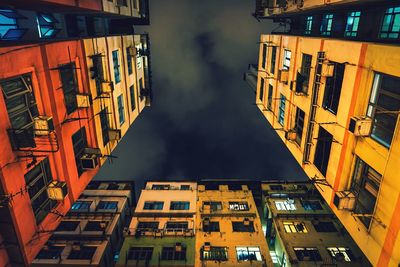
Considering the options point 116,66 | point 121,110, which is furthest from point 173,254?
point 116,66

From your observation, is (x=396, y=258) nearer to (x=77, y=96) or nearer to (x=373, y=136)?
(x=373, y=136)

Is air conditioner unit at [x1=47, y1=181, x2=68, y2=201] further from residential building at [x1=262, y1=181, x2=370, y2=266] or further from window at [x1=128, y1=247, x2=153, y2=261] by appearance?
residential building at [x1=262, y1=181, x2=370, y2=266]

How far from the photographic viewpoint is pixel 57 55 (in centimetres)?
1222

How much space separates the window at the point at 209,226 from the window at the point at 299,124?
60.4 feet

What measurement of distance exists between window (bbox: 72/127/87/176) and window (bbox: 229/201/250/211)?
24247 millimetres

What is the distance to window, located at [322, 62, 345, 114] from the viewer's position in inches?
502

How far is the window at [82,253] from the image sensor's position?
27.4m

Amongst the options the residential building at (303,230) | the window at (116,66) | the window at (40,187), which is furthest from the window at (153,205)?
the window at (40,187)

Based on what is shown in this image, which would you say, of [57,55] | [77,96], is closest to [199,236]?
[77,96]

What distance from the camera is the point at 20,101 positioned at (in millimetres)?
10094

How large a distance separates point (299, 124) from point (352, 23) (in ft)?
24.2

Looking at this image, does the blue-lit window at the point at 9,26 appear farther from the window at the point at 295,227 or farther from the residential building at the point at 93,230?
the window at the point at 295,227

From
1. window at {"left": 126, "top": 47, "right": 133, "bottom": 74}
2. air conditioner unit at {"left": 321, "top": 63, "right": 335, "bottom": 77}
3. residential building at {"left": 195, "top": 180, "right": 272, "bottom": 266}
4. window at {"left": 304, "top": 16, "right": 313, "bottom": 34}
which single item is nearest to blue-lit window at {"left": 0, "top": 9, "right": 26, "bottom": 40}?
window at {"left": 126, "top": 47, "right": 133, "bottom": 74}

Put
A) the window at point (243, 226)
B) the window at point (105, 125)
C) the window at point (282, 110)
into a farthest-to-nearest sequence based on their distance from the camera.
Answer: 1. the window at point (243, 226)
2. the window at point (282, 110)
3. the window at point (105, 125)
